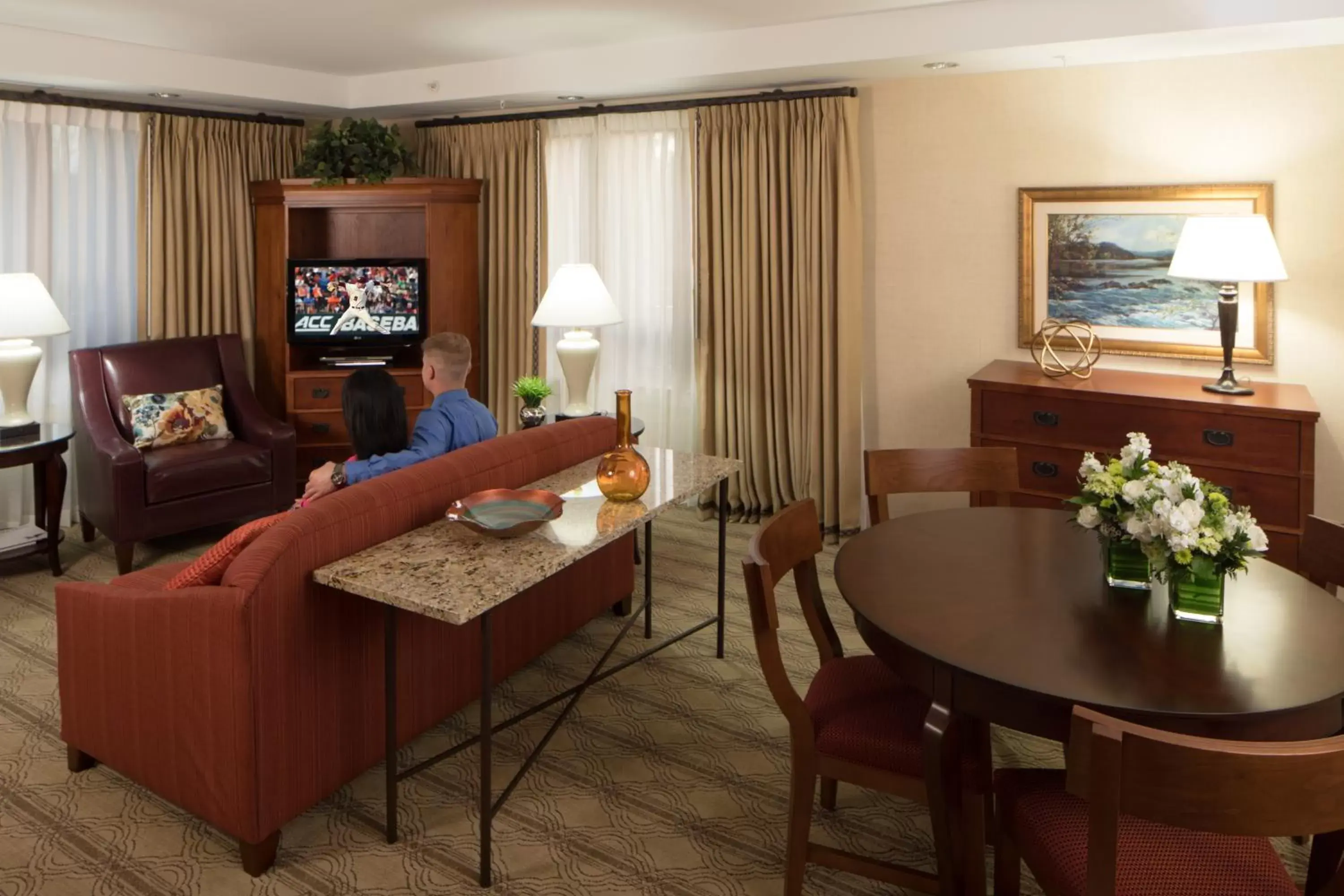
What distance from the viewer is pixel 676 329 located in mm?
5828

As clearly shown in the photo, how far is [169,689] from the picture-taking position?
2.56 meters

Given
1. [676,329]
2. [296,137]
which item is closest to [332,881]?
A: [676,329]

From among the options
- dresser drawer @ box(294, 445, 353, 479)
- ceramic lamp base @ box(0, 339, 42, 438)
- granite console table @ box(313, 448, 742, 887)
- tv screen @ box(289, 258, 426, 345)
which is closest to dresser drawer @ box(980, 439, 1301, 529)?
granite console table @ box(313, 448, 742, 887)

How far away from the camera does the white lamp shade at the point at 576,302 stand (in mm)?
4895

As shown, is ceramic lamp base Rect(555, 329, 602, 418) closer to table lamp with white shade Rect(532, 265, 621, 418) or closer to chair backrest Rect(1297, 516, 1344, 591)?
table lamp with white shade Rect(532, 265, 621, 418)

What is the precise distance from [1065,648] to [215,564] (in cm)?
200

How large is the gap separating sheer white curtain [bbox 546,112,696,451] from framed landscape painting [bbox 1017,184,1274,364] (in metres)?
1.84

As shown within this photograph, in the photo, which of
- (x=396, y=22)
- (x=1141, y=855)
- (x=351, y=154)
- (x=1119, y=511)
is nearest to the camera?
(x=1141, y=855)

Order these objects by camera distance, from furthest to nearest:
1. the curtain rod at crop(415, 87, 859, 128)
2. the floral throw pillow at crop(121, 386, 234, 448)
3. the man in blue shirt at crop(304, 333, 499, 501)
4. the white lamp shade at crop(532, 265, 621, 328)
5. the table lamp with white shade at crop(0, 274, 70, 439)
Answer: the curtain rod at crop(415, 87, 859, 128)
the floral throw pillow at crop(121, 386, 234, 448)
the white lamp shade at crop(532, 265, 621, 328)
the table lamp with white shade at crop(0, 274, 70, 439)
the man in blue shirt at crop(304, 333, 499, 501)

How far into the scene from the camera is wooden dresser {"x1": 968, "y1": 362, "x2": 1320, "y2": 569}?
3785 mm

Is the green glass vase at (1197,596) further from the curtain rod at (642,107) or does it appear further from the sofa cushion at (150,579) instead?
the curtain rod at (642,107)

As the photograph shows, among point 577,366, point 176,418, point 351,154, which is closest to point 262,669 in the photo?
point 577,366

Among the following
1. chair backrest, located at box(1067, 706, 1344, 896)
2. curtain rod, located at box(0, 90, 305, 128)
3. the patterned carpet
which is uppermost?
curtain rod, located at box(0, 90, 305, 128)

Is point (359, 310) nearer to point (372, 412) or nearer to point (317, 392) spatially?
point (317, 392)
